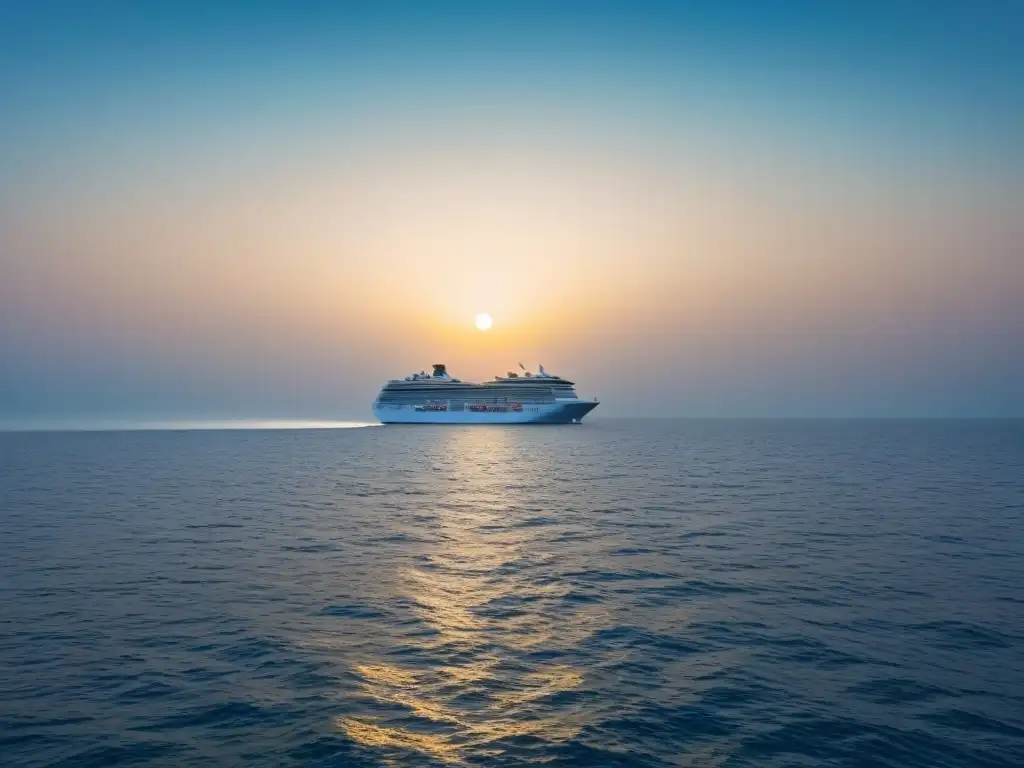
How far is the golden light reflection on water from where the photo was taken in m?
11.2

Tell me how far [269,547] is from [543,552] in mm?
11325

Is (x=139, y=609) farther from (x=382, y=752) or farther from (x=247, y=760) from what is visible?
(x=382, y=752)

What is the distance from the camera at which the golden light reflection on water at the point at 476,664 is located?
440 inches

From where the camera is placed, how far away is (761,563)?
24812 mm

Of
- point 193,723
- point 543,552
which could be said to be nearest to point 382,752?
point 193,723

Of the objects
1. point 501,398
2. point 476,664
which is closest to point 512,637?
point 476,664

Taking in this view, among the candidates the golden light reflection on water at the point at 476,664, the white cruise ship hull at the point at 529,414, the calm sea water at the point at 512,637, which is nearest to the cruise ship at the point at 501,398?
the white cruise ship hull at the point at 529,414

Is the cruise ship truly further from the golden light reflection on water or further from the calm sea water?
the golden light reflection on water

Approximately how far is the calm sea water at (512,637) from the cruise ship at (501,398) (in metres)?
152

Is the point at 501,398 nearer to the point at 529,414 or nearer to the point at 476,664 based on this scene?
the point at 529,414

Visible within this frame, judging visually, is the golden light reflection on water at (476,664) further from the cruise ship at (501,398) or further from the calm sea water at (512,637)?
the cruise ship at (501,398)

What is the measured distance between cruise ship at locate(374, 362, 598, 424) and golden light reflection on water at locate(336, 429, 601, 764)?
161047 mm

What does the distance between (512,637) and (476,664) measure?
198 centimetres

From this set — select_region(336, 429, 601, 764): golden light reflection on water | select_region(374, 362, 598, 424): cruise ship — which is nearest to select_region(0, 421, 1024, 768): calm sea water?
select_region(336, 429, 601, 764): golden light reflection on water
